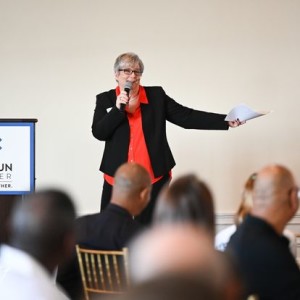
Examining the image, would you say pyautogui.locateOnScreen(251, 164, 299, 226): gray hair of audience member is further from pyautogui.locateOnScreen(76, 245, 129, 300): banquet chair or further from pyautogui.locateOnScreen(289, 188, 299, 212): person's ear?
pyautogui.locateOnScreen(76, 245, 129, 300): banquet chair

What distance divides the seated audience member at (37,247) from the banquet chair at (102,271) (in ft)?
2.61

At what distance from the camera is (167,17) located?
5672 mm

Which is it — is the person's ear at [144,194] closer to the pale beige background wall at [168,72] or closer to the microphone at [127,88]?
the microphone at [127,88]

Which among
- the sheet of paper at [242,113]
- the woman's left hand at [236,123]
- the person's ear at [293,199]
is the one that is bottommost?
the person's ear at [293,199]

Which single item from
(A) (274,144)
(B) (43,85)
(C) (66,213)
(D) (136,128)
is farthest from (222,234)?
(B) (43,85)

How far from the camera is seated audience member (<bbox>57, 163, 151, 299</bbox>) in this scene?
97.2 inches

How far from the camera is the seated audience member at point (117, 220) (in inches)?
97.2

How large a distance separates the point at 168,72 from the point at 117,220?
3.33 m

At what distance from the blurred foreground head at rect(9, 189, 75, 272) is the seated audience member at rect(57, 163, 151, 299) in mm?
785

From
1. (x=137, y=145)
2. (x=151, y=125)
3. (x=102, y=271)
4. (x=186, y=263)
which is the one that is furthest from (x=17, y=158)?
(x=186, y=263)

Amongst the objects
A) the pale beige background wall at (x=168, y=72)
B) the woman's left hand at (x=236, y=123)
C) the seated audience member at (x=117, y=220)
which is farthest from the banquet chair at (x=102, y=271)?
the pale beige background wall at (x=168, y=72)

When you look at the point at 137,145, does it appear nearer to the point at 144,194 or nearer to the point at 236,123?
the point at 236,123

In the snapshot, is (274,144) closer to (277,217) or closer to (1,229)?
(1,229)

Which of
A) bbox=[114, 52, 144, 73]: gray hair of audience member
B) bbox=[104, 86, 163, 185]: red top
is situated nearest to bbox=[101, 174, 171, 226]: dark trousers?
bbox=[104, 86, 163, 185]: red top
